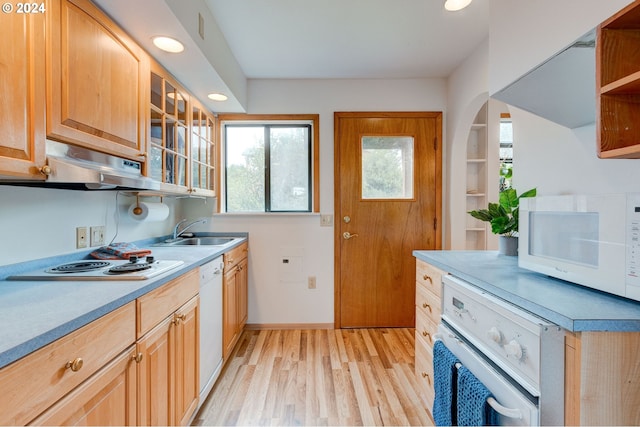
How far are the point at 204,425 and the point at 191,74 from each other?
2.09 metres

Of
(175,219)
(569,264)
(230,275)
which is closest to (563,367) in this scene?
(569,264)

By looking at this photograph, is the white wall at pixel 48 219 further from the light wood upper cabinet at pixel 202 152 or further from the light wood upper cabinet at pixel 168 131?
the light wood upper cabinet at pixel 202 152

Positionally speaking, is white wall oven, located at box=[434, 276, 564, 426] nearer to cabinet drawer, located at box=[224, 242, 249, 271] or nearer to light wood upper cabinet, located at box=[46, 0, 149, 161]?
cabinet drawer, located at box=[224, 242, 249, 271]

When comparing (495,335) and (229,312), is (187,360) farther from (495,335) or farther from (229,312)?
(495,335)

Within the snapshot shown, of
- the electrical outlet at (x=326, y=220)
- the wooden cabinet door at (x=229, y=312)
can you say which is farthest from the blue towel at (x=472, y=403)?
the electrical outlet at (x=326, y=220)

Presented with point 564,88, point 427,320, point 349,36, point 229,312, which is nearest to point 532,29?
point 564,88

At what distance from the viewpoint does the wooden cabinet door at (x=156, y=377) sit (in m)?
1.04

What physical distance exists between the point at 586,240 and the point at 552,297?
0.76 ft

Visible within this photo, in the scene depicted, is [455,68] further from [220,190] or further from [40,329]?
[40,329]

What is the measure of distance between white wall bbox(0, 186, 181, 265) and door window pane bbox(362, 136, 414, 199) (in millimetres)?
2026

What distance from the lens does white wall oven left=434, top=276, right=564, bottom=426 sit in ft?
2.56

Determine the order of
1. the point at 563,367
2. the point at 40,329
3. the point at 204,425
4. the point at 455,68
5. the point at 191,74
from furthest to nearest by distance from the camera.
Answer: the point at 455,68 < the point at 191,74 < the point at 204,425 < the point at 563,367 < the point at 40,329

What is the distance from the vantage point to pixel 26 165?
0.90 meters

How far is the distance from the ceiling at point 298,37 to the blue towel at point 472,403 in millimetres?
1927
